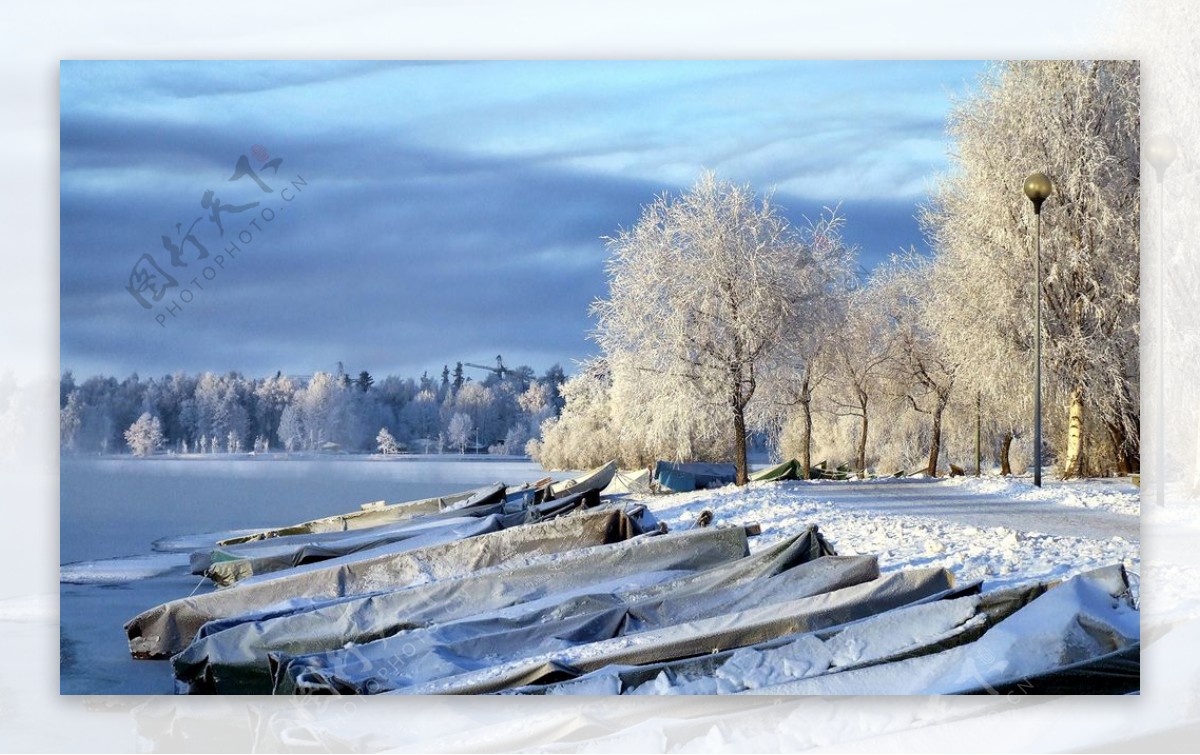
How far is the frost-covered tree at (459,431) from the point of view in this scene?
5.49 meters

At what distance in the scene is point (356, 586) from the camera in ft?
20.2

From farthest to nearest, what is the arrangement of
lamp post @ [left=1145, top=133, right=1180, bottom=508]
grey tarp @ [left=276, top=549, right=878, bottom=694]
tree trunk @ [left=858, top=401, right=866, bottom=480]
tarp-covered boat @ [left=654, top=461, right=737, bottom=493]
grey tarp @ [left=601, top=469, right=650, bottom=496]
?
grey tarp @ [left=601, top=469, right=650, bottom=496]
tarp-covered boat @ [left=654, top=461, right=737, bottom=493]
tree trunk @ [left=858, top=401, right=866, bottom=480]
lamp post @ [left=1145, top=133, right=1180, bottom=508]
grey tarp @ [left=276, top=549, right=878, bottom=694]

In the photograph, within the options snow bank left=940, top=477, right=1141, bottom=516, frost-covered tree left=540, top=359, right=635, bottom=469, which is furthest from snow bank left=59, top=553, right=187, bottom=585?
snow bank left=940, top=477, right=1141, bottom=516

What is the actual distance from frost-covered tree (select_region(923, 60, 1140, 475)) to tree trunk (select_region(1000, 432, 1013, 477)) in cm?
16

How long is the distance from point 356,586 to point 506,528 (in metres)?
0.82

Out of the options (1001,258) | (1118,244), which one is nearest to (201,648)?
(1001,258)

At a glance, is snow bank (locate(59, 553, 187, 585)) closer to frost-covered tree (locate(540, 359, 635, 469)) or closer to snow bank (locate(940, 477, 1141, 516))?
frost-covered tree (locate(540, 359, 635, 469))

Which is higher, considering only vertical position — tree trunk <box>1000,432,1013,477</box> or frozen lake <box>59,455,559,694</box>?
tree trunk <box>1000,432,1013,477</box>

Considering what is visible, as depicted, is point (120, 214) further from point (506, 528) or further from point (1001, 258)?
point (1001, 258)

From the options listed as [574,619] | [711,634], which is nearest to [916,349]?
[711,634]

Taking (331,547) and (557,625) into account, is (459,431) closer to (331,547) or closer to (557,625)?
(557,625)

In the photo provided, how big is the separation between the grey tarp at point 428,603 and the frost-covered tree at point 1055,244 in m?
1.38

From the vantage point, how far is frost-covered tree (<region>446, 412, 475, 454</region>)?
5492 millimetres
